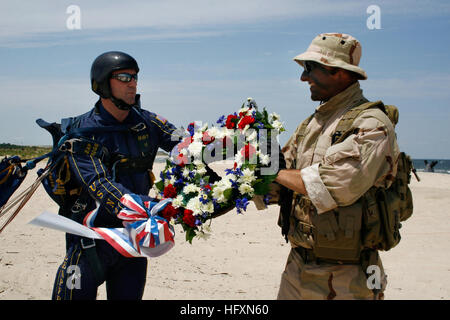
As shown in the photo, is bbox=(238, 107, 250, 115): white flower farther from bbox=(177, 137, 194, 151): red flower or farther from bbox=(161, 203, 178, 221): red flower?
bbox=(161, 203, 178, 221): red flower

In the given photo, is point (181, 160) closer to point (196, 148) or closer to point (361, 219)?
point (196, 148)

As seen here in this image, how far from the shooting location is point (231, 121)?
4418mm

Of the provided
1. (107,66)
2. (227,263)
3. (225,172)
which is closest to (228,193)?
(225,172)

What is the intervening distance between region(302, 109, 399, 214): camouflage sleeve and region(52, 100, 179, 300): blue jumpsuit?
1.65 meters

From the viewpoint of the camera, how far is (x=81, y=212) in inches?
192

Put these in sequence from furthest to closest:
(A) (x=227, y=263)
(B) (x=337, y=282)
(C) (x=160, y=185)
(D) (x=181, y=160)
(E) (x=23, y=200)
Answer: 1. (A) (x=227, y=263)
2. (E) (x=23, y=200)
3. (C) (x=160, y=185)
4. (D) (x=181, y=160)
5. (B) (x=337, y=282)

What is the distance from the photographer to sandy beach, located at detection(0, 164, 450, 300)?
8.21 meters

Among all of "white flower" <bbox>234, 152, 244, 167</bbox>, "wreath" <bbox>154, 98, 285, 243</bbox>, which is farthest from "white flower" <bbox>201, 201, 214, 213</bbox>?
"white flower" <bbox>234, 152, 244, 167</bbox>

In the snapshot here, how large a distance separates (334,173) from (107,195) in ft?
6.46

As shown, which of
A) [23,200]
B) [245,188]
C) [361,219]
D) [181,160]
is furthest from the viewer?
[23,200]

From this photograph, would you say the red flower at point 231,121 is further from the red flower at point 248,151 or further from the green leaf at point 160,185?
the green leaf at point 160,185

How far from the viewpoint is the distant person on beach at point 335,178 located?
12.9 ft
